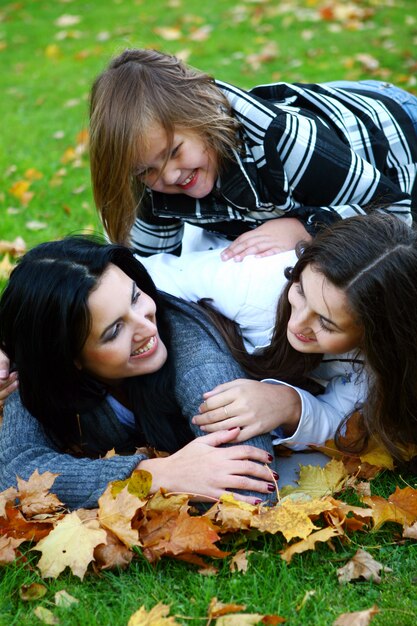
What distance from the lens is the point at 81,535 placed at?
2.25m

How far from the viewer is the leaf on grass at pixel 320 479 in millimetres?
2564

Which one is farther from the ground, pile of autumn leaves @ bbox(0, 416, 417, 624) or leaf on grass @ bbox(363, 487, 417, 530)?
pile of autumn leaves @ bbox(0, 416, 417, 624)

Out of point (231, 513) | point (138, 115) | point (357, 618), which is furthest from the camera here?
point (138, 115)

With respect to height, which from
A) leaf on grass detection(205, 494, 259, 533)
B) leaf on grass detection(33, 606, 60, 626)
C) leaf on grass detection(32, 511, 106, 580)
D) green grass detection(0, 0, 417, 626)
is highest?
leaf on grass detection(32, 511, 106, 580)

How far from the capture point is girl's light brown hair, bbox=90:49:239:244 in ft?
9.80

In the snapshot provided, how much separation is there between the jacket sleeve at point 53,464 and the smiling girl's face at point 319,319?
666 mm

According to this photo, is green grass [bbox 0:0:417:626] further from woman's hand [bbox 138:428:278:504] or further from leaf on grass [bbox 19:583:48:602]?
woman's hand [bbox 138:428:278:504]

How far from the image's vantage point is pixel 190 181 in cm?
311

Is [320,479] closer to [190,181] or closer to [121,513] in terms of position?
[121,513]

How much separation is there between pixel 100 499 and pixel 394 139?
212cm

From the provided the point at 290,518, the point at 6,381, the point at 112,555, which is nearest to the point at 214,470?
the point at 290,518

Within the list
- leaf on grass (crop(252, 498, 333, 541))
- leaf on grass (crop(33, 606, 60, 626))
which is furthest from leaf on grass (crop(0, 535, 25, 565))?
leaf on grass (crop(252, 498, 333, 541))

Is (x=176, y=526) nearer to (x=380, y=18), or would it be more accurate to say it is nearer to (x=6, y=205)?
(x=6, y=205)

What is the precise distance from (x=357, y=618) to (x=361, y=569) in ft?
0.74
